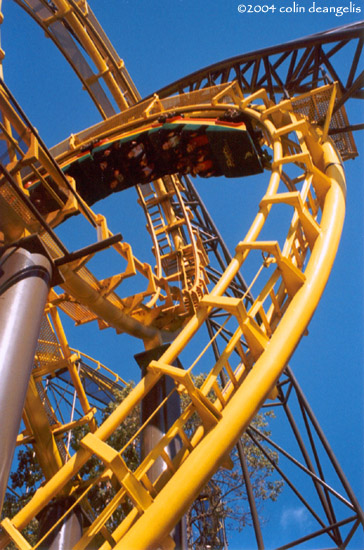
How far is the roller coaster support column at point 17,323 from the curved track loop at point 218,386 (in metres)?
0.52

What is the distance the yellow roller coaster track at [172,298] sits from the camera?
145 inches

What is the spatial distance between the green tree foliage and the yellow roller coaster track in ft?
13.1

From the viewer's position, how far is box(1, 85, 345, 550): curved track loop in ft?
11.7

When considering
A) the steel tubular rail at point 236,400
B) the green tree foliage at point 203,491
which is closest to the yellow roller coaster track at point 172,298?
the steel tubular rail at point 236,400

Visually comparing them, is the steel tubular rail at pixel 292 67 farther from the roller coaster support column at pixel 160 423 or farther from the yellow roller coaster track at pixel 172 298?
the roller coaster support column at pixel 160 423

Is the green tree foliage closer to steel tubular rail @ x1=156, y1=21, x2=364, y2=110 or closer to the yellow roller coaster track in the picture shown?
the yellow roller coaster track

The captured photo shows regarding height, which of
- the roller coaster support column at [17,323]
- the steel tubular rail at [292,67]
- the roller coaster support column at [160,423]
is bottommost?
the roller coaster support column at [17,323]

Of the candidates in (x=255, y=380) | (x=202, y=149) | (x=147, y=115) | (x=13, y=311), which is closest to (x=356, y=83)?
(x=202, y=149)

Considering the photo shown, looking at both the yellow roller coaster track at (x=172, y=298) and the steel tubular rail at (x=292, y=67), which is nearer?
the yellow roller coaster track at (x=172, y=298)

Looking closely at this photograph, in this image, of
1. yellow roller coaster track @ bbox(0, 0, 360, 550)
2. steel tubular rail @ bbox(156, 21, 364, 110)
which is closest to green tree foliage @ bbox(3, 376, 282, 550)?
yellow roller coaster track @ bbox(0, 0, 360, 550)

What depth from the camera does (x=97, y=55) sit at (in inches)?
515

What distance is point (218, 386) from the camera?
4688 mm

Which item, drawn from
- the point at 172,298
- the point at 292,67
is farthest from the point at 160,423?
the point at 292,67

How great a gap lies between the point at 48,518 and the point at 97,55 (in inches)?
428
